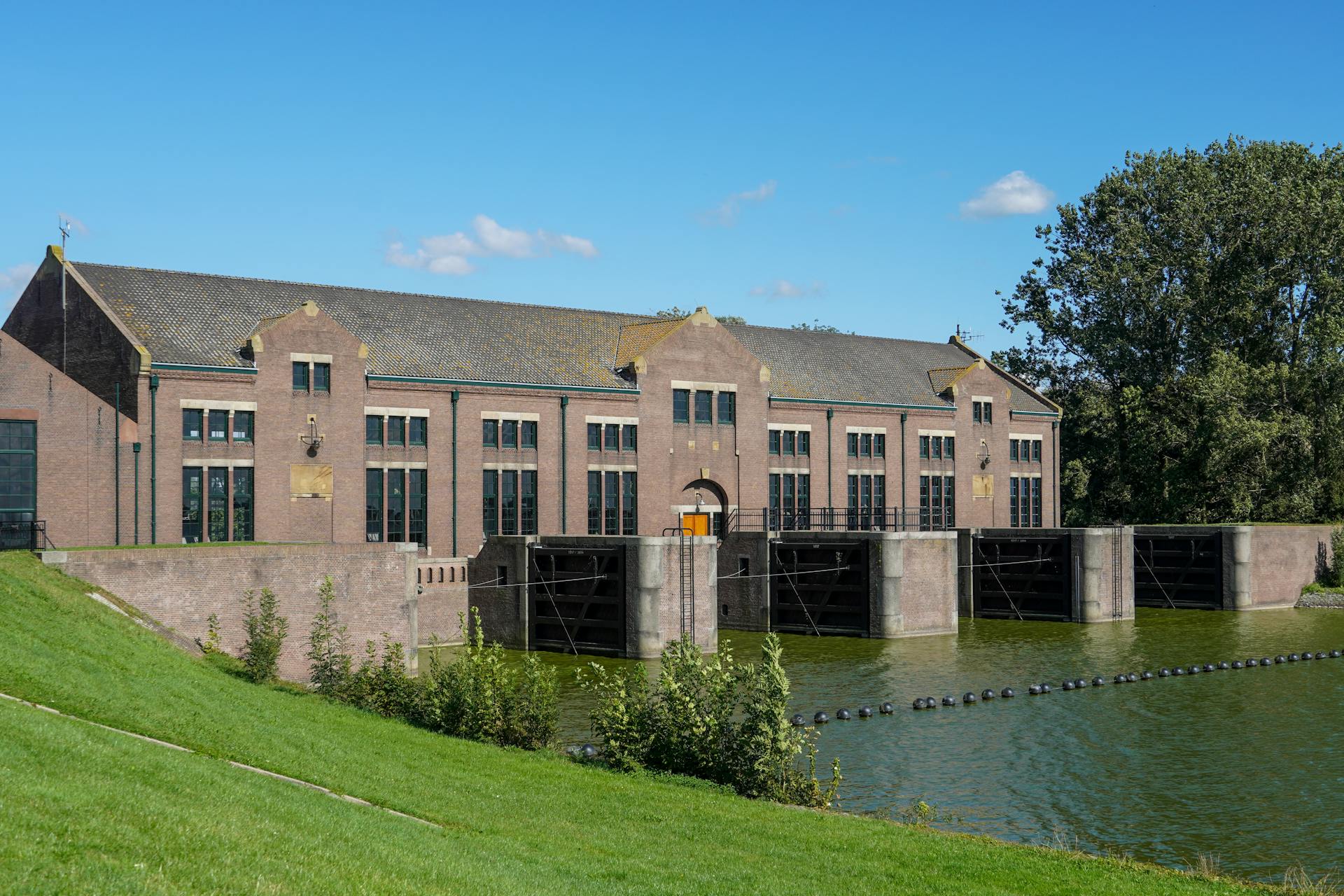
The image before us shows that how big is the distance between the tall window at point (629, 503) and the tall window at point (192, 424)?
1785 cm

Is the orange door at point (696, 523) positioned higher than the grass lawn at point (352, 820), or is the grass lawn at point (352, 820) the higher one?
the orange door at point (696, 523)

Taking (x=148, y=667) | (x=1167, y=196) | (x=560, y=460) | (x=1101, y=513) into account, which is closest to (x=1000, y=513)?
(x=1101, y=513)

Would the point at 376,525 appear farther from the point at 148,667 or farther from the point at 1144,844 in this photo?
the point at 1144,844

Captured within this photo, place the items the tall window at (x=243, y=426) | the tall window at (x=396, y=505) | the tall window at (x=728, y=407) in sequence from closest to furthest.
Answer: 1. the tall window at (x=243, y=426)
2. the tall window at (x=396, y=505)
3. the tall window at (x=728, y=407)

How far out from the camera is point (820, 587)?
5275 cm

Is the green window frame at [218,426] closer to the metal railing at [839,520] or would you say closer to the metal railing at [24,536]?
the metal railing at [24,536]

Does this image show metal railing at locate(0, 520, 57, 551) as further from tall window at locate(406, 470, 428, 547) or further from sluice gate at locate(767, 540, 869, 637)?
sluice gate at locate(767, 540, 869, 637)

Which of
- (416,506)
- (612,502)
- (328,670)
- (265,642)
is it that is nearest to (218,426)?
(416,506)

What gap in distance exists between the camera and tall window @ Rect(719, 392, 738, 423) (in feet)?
193

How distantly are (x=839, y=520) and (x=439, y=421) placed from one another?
2165 centimetres

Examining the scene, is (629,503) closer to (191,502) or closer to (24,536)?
(191,502)

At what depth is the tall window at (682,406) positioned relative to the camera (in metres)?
57.3

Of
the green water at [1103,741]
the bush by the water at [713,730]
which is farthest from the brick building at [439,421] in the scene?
the bush by the water at [713,730]

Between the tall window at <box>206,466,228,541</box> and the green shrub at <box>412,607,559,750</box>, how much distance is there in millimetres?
20771
